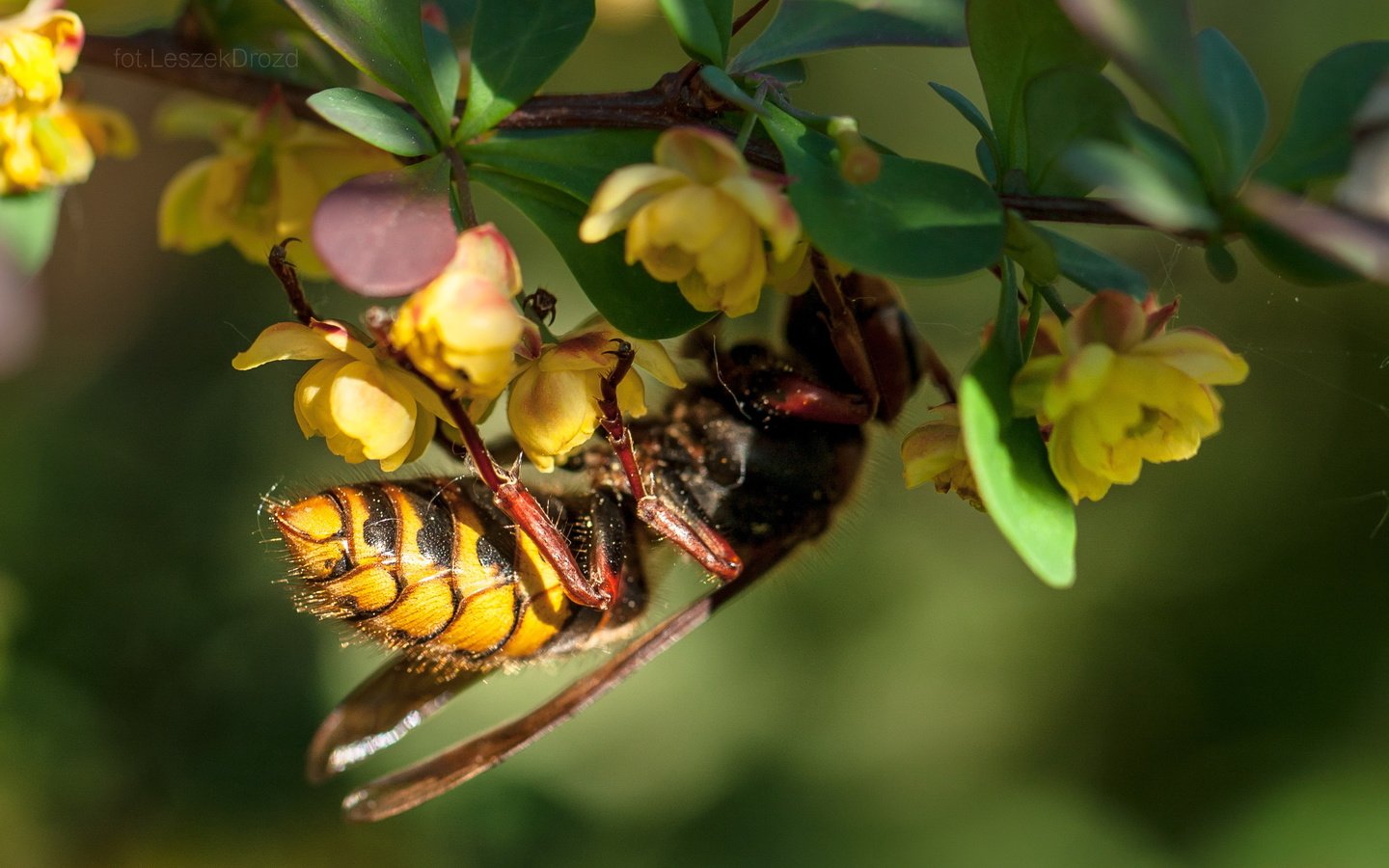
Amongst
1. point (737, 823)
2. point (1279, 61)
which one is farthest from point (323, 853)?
point (1279, 61)

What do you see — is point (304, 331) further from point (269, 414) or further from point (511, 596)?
point (269, 414)

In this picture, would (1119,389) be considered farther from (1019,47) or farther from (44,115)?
(44,115)

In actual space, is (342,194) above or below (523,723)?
above

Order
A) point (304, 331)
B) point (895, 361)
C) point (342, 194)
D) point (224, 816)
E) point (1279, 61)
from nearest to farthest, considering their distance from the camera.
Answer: point (342, 194), point (304, 331), point (895, 361), point (224, 816), point (1279, 61)

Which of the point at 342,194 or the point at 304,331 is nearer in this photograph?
the point at 342,194

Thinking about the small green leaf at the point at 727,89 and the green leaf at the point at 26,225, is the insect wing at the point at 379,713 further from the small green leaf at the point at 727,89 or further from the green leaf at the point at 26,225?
the small green leaf at the point at 727,89

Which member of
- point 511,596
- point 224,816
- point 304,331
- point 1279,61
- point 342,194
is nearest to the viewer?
Answer: point 342,194
